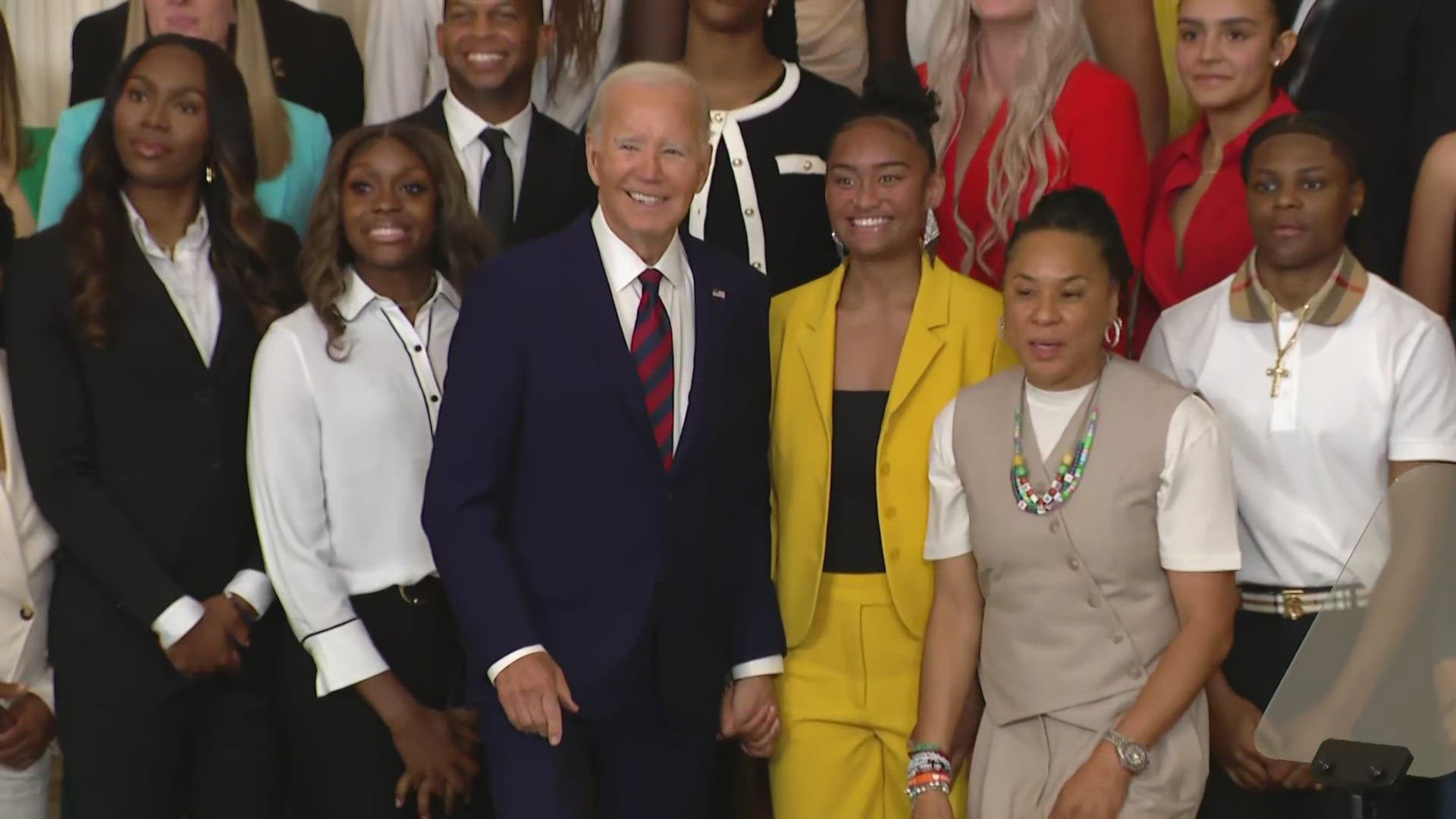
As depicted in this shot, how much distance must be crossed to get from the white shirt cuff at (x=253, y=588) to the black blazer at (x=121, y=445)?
0.02 m

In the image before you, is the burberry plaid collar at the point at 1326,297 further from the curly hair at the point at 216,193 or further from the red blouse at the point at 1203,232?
the curly hair at the point at 216,193

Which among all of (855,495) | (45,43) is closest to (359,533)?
(855,495)

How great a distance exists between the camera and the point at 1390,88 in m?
3.65

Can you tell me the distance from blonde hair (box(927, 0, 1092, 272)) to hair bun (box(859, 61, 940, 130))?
0.17 meters

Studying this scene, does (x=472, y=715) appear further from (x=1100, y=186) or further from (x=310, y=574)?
(x=1100, y=186)

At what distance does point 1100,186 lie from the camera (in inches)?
133

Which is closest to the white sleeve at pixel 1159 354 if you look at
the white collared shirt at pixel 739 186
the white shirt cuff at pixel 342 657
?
the white collared shirt at pixel 739 186

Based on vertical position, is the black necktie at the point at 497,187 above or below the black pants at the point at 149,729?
above

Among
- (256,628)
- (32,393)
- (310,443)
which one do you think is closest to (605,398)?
(310,443)

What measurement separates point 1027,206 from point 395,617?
1.45 m

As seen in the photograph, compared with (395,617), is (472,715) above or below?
below

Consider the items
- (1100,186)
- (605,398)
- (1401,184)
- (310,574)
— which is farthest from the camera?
(1401,184)

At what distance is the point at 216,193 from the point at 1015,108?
157 centimetres

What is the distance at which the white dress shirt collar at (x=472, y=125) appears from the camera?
12.2ft
